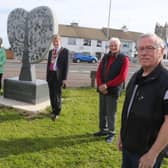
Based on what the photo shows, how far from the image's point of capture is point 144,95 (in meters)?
2.40

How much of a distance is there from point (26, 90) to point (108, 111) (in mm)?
3043

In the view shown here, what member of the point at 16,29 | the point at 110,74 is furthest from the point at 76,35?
the point at 110,74

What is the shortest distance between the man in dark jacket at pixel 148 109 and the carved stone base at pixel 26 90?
5003 mm

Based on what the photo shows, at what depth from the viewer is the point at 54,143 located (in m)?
5.07

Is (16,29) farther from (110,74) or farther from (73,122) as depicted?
(110,74)

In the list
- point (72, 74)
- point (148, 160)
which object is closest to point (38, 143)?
point (148, 160)

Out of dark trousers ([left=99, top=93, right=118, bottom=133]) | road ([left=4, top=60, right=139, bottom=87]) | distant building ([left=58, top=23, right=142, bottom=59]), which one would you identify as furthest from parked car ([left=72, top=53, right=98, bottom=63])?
dark trousers ([left=99, top=93, right=118, bottom=133])

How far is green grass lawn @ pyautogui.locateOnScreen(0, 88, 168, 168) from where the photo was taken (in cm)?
435

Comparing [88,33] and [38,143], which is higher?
[88,33]

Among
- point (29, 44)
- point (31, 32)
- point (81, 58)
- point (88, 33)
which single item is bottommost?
point (81, 58)

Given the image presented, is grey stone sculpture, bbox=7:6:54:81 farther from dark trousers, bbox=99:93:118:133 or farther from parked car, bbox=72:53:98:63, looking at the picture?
parked car, bbox=72:53:98:63

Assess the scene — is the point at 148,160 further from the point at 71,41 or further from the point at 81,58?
the point at 71,41

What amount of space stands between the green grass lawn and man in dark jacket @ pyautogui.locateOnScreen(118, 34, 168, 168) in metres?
1.92

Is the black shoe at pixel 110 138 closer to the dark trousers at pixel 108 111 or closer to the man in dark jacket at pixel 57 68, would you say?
the dark trousers at pixel 108 111
